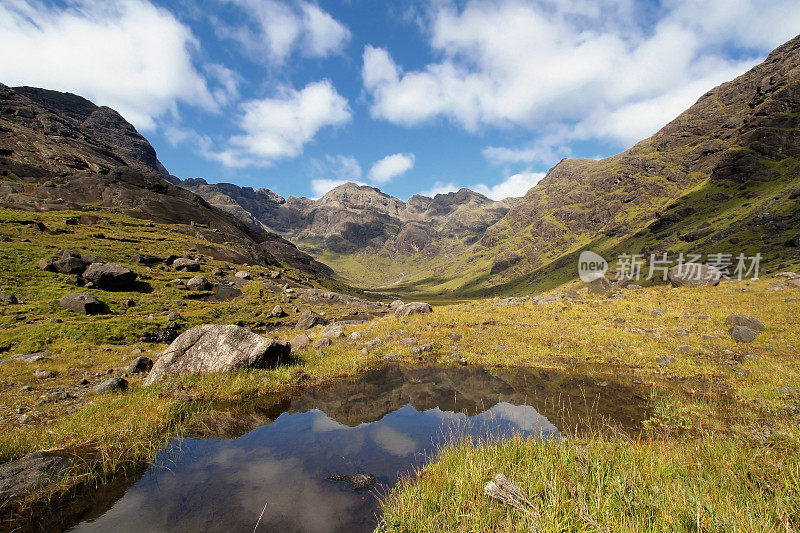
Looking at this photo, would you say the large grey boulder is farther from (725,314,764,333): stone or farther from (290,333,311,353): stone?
(725,314,764,333): stone

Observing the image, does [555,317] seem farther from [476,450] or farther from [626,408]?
[476,450]

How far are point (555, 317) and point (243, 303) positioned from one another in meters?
46.3

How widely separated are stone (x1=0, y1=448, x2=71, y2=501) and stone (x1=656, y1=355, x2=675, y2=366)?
97.6ft

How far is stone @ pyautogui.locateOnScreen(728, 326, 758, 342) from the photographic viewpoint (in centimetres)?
2186

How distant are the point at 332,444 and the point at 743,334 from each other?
29506mm

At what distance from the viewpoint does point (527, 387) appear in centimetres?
1855

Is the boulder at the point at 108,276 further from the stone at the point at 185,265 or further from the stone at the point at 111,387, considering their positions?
the stone at the point at 111,387

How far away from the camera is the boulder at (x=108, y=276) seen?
1470 inches

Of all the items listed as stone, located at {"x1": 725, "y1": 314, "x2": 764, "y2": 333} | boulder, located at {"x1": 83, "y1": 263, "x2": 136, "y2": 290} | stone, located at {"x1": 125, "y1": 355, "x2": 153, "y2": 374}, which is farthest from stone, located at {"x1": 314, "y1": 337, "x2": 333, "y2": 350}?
stone, located at {"x1": 725, "y1": 314, "x2": 764, "y2": 333}

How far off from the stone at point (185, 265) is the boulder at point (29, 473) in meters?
54.7

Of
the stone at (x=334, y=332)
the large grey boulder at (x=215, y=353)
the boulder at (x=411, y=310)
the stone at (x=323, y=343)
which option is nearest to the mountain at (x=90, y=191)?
the stone at (x=334, y=332)

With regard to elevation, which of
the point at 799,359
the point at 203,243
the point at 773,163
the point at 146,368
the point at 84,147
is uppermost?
the point at 773,163

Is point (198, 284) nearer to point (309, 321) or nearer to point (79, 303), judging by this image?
point (79, 303)

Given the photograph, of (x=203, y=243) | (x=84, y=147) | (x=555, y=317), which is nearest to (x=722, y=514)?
(x=555, y=317)
